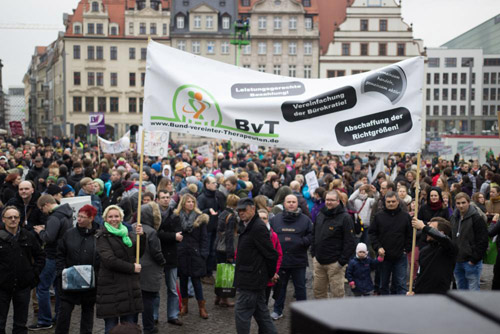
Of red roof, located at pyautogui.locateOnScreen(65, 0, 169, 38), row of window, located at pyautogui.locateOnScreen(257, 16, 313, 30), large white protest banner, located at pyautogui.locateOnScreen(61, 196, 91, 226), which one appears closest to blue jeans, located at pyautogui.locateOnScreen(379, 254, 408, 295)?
large white protest banner, located at pyautogui.locateOnScreen(61, 196, 91, 226)

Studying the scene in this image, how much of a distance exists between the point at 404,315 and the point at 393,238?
616 centimetres

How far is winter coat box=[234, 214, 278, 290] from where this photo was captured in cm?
566

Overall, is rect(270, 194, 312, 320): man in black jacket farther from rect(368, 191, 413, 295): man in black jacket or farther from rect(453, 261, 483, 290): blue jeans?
rect(453, 261, 483, 290): blue jeans

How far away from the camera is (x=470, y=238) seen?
7.29 meters

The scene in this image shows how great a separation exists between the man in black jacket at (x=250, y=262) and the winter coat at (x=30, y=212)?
121 inches

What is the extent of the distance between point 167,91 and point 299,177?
Answer: 571 cm

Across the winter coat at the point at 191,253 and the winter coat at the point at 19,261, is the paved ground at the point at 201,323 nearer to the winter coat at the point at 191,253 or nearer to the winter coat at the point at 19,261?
the winter coat at the point at 191,253

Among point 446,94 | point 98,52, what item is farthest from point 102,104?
point 446,94

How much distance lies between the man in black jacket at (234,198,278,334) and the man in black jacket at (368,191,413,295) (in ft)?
7.14

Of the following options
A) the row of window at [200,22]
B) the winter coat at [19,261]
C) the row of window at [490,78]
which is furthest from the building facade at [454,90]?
the winter coat at [19,261]

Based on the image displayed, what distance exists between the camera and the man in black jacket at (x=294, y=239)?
7207mm

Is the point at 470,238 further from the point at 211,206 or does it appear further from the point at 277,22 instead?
the point at 277,22

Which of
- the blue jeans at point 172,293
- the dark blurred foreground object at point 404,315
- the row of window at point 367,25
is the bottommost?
the blue jeans at point 172,293

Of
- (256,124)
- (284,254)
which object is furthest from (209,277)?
(256,124)
